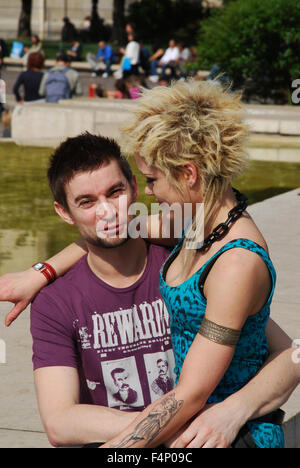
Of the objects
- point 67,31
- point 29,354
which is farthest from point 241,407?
point 67,31

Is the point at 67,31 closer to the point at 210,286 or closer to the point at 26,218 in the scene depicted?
the point at 26,218

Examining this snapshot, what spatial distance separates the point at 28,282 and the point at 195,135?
98cm

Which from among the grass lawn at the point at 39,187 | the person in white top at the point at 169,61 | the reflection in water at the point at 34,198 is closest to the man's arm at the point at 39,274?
Result: the reflection in water at the point at 34,198

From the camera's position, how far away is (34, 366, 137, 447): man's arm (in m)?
2.71

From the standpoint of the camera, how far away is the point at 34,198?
10.6 metres

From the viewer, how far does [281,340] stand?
2.94m

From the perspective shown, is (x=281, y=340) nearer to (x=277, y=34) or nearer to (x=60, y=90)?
(x=60, y=90)

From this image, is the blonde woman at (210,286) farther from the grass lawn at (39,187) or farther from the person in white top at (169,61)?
the person in white top at (169,61)

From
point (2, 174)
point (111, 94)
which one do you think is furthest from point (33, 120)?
point (111, 94)

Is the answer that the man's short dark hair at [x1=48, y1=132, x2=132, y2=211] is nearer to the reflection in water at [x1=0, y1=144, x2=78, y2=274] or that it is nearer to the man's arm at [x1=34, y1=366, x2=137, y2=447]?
the man's arm at [x1=34, y1=366, x2=137, y2=447]

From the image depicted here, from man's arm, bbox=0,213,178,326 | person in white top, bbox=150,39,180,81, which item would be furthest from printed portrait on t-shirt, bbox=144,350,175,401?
person in white top, bbox=150,39,180,81

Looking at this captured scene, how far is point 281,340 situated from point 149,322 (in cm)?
48

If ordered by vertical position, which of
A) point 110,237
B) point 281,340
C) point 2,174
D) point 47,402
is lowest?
point 2,174

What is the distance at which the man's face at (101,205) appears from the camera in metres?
3.00
